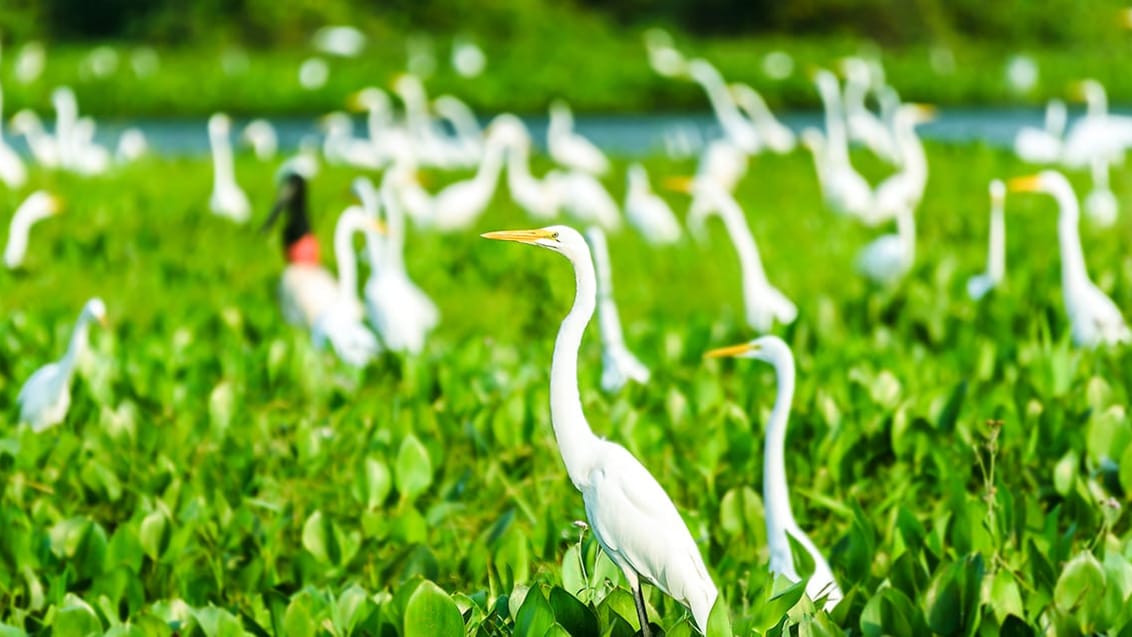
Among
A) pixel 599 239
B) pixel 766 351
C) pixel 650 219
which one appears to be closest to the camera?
pixel 766 351

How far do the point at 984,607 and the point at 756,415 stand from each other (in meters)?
2.19

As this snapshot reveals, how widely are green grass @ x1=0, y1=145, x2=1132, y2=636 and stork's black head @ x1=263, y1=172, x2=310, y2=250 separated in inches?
41.3

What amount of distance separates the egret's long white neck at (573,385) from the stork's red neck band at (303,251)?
19.5 feet

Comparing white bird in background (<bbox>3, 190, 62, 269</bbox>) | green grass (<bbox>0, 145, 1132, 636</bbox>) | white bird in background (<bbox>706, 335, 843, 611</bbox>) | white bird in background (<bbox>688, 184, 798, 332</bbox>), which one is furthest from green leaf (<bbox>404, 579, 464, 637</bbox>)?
white bird in background (<bbox>3, 190, 62, 269</bbox>)

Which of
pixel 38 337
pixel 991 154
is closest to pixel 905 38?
pixel 991 154

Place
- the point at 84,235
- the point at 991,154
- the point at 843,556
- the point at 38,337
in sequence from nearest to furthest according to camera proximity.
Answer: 1. the point at 843,556
2. the point at 38,337
3. the point at 84,235
4. the point at 991,154

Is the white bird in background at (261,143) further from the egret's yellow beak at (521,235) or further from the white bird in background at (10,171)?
the egret's yellow beak at (521,235)

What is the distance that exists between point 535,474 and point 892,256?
4514 millimetres

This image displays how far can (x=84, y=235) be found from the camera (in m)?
10.7

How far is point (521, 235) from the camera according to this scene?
2885 millimetres

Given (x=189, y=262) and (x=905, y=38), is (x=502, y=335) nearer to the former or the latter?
(x=189, y=262)

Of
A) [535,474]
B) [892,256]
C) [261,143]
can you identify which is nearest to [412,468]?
[535,474]

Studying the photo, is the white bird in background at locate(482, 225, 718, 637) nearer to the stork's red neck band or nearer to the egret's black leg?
the egret's black leg

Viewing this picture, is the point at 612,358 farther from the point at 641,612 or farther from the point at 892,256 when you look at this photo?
the point at 892,256
